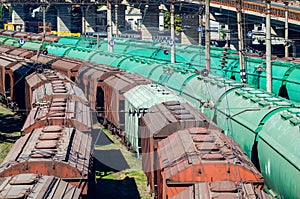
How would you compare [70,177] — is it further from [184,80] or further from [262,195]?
[184,80]

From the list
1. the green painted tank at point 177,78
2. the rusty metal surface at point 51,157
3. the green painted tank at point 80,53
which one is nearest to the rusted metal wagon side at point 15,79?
the green painted tank at point 80,53

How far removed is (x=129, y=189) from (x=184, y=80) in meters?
7.38

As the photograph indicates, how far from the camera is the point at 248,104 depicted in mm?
17859

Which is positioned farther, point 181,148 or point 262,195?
point 181,148

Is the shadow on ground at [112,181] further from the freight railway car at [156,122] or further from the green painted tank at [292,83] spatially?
the green painted tank at [292,83]

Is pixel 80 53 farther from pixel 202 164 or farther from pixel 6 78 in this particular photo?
pixel 202 164

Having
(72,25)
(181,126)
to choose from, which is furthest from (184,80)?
(72,25)

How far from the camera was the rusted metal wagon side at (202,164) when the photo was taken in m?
12.1

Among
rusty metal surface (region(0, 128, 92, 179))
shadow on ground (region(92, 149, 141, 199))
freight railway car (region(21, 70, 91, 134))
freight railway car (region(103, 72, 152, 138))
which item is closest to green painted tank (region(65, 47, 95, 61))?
freight railway car (region(103, 72, 152, 138))

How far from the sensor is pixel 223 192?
425 inches

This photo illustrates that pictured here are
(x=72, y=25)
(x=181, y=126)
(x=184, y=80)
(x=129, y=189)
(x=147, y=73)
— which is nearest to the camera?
(x=181, y=126)


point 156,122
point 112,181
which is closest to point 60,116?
point 156,122

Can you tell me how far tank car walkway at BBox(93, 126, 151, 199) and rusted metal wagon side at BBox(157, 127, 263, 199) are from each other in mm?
5100

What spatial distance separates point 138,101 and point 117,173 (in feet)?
9.96
